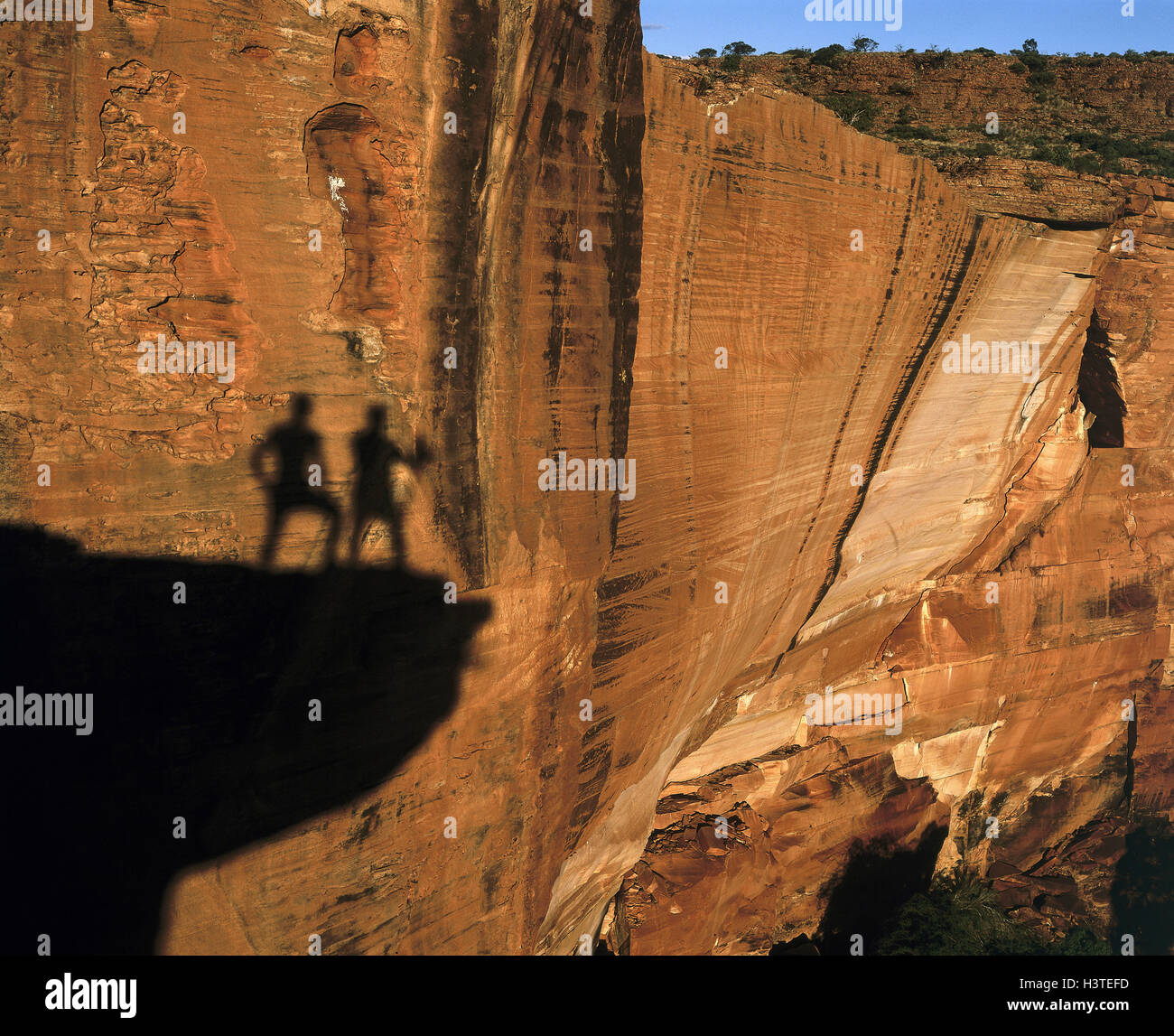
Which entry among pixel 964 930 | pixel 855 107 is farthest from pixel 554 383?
pixel 964 930

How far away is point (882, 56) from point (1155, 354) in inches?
333

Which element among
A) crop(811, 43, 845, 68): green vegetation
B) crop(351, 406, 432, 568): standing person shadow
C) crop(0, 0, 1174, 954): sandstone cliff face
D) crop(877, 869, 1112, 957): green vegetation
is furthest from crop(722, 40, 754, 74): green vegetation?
crop(877, 869, 1112, 957): green vegetation

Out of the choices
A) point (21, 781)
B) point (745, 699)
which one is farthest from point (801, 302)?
point (21, 781)

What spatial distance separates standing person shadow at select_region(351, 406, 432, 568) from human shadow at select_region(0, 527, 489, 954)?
37 cm

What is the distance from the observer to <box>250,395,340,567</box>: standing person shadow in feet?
17.8

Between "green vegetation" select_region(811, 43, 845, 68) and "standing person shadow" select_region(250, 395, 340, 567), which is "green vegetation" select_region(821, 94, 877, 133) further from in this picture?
"standing person shadow" select_region(250, 395, 340, 567)

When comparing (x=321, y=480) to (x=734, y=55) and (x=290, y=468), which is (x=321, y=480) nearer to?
(x=290, y=468)

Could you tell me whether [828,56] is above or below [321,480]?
above

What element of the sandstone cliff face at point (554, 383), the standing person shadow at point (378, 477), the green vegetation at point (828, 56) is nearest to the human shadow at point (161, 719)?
the sandstone cliff face at point (554, 383)

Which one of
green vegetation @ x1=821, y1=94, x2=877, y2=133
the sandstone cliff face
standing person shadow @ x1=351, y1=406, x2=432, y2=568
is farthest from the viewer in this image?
green vegetation @ x1=821, y1=94, x2=877, y2=133

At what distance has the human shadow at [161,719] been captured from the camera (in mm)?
5012

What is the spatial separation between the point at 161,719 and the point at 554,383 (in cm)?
403

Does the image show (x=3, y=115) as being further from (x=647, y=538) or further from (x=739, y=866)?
(x=739, y=866)

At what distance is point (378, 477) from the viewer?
5.87 meters
